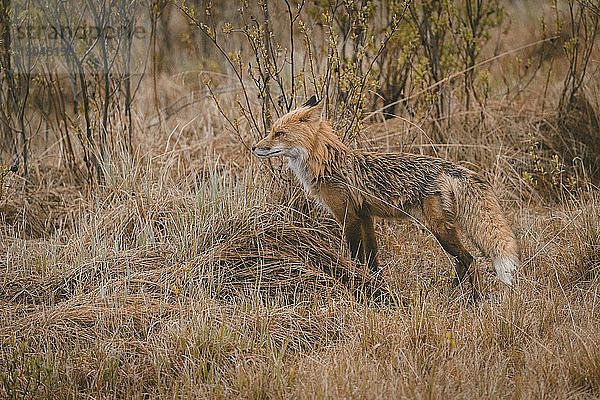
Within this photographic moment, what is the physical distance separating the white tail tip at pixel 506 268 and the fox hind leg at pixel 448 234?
0.21 meters

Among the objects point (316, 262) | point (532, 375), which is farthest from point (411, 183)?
point (532, 375)

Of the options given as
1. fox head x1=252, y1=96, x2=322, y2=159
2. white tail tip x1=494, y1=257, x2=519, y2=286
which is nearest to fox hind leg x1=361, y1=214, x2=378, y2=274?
fox head x1=252, y1=96, x2=322, y2=159

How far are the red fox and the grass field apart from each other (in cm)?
27

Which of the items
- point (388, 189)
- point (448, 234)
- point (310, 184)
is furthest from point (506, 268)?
point (310, 184)

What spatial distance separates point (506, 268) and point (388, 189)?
902 mm

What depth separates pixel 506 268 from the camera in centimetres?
397

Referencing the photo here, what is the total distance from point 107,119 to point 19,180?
1043mm

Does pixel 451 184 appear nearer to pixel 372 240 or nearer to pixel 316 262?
pixel 372 240

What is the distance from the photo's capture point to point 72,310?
3.82 meters

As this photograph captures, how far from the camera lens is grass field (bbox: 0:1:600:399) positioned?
3.11m

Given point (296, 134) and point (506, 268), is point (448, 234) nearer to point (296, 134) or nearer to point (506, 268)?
point (506, 268)

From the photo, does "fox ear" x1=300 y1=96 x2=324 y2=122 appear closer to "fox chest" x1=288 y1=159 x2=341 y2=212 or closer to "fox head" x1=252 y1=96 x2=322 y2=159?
"fox head" x1=252 y1=96 x2=322 y2=159

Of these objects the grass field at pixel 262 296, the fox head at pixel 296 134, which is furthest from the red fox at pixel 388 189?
the grass field at pixel 262 296

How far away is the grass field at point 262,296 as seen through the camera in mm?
3109
